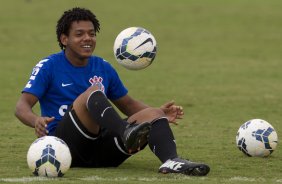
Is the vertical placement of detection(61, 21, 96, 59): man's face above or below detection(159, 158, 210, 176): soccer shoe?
above

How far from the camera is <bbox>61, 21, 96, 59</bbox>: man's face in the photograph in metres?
10.8

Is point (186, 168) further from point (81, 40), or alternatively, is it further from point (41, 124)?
point (81, 40)

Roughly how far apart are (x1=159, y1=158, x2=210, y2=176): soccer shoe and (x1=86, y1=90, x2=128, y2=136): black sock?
68 cm

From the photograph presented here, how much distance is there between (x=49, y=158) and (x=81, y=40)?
177cm

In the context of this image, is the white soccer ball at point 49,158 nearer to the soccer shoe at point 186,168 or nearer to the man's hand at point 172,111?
the soccer shoe at point 186,168

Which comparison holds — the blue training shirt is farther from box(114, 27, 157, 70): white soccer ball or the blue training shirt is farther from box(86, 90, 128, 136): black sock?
box(114, 27, 157, 70): white soccer ball

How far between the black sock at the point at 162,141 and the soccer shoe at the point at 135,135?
1.39ft

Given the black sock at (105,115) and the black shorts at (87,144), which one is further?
the black shorts at (87,144)

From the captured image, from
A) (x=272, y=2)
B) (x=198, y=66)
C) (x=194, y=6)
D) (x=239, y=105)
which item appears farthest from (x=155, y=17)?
(x=239, y=105)

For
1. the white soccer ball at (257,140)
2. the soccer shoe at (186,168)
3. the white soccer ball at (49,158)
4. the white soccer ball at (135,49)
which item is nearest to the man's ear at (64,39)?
the white soccer ball at (135,49)

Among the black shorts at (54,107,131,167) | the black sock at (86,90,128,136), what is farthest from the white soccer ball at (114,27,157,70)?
the black sock at (86,90,128,136)

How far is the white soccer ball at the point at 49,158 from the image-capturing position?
31.5ft

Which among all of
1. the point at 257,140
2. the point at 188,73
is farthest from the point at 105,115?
the point at 188,73

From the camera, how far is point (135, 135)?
961cm
